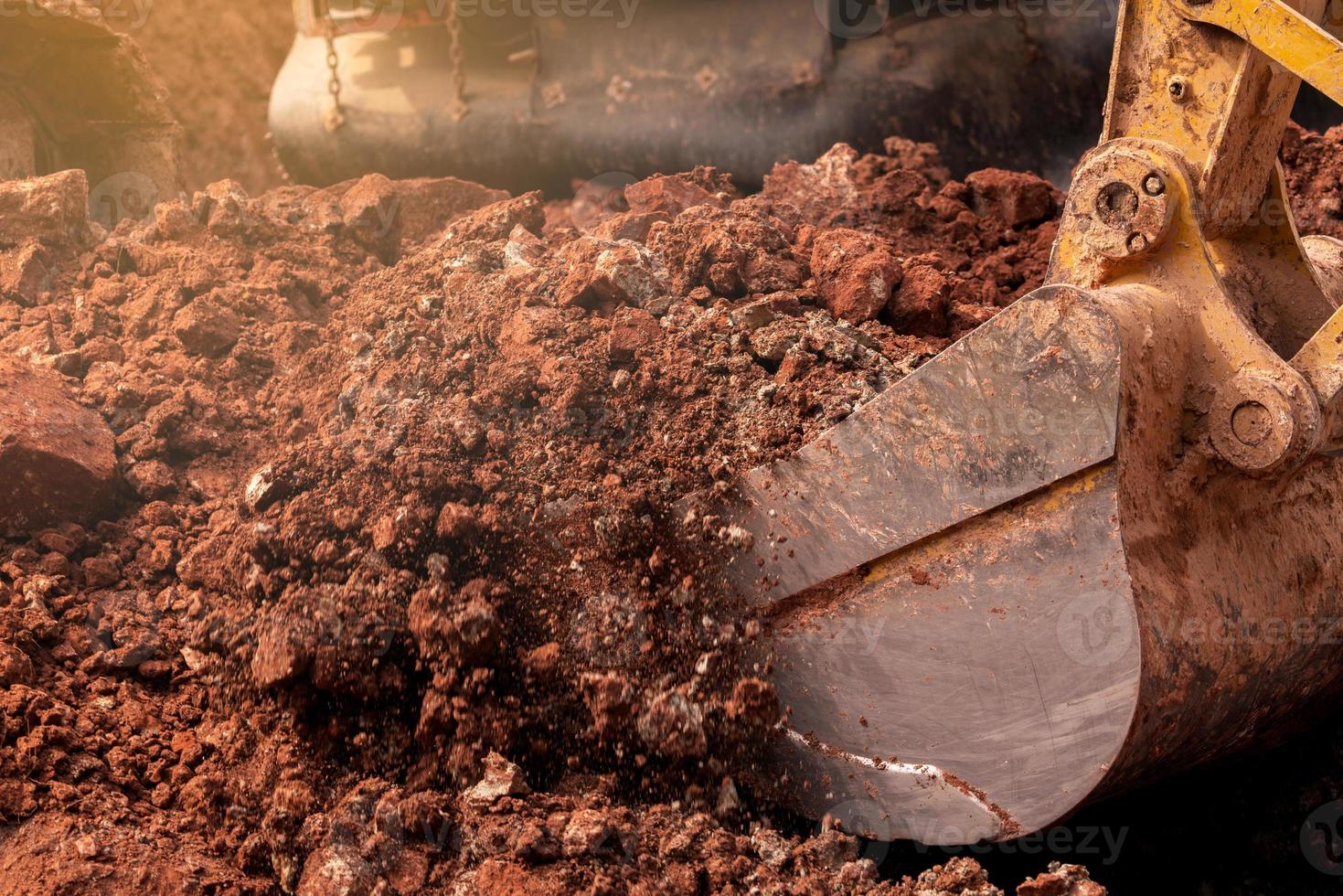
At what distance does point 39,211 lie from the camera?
388 cm

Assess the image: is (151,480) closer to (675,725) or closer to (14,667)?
(14,667)

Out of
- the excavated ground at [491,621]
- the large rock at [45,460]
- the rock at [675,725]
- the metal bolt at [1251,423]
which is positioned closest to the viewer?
the metal bolt at [1251,423]

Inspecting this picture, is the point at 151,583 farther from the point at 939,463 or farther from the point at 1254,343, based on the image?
the point at 1254,343

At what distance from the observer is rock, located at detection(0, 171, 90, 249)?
3.88 m

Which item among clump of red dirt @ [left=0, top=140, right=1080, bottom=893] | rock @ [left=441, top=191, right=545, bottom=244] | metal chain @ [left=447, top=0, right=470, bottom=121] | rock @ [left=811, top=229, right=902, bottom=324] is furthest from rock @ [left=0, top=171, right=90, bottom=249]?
rock @ [left=811, top=229, right=902, bottom=324]

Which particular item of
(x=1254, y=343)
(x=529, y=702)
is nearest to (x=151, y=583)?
(x=529, y=702)

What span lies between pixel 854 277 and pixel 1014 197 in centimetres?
117

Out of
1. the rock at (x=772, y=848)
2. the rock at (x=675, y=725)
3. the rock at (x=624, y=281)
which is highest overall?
the rock at (x=624, y=281)

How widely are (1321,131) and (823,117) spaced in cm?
208
